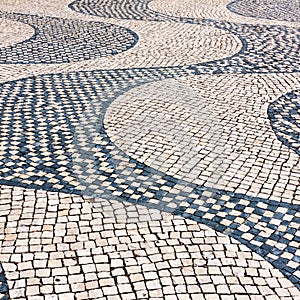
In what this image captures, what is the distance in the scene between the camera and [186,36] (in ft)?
36.2

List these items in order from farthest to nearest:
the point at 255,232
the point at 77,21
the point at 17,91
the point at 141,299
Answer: the point at 77,21 → the point at 17,91 → the point at 255,232 → the point at 141,299

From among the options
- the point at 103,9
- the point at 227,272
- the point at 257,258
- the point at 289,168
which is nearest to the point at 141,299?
the point at 227,272

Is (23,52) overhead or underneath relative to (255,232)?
underneath

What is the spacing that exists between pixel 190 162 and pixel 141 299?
2236 mm

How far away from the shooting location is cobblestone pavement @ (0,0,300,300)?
176 inches

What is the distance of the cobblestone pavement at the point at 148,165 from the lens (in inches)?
176

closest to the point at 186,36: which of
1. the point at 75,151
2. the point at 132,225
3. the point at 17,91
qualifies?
the point at 17,91

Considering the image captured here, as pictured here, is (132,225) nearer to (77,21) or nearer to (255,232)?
(255,232)

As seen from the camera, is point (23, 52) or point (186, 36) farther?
point (186, 36)

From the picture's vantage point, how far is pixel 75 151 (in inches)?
249

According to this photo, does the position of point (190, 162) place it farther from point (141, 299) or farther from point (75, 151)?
point (141, 299)

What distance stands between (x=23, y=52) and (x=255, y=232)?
6.14 m

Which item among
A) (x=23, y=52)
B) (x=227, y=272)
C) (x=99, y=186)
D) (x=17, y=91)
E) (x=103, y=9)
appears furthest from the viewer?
(x=103, y=9)

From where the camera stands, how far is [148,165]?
6.04 meters
